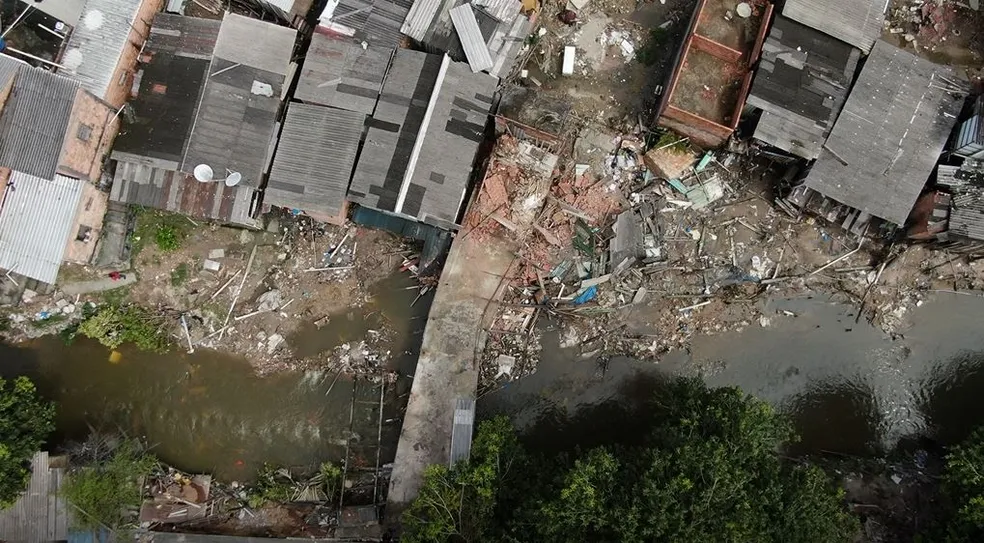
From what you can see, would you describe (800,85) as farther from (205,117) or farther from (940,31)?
(205,117)

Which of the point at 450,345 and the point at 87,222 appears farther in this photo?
the point at 450,345

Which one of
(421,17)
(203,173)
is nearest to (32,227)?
(203,173)

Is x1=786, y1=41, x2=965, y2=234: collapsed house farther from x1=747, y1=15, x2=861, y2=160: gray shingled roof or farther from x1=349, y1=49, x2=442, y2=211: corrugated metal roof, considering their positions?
x1=349, y1=49, x2=442, y2=211: corrugated metal roof

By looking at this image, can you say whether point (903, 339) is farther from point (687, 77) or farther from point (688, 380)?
point (687, 77)

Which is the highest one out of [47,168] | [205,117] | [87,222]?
[205,117]

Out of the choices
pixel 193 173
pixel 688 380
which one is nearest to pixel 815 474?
pixel 688 380

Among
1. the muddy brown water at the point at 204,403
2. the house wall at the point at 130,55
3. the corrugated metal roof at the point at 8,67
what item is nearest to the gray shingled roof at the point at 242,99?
the house wall at the point at 130,55
